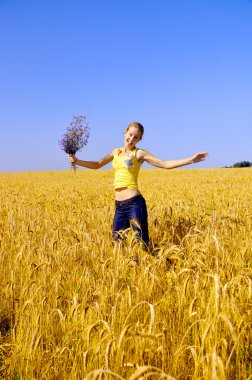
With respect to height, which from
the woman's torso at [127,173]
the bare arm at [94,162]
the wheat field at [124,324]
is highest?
the bare arm at [94,162]

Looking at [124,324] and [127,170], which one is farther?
[127,170]

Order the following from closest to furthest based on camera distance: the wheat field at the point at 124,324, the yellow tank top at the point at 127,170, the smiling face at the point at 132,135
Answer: the wheat field at the point at 124,324
the smiling face at the point at 132,135
the yellow tank top at the point at 127,170

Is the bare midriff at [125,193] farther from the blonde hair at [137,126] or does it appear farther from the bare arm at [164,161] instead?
the blonde hair at [137,126]

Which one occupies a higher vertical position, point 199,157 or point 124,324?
point 199,157

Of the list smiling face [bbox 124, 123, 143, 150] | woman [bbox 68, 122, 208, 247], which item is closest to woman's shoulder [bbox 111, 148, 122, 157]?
woman [bbox 68, 122, 208, 247]

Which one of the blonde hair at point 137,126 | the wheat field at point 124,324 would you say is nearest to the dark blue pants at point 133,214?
the wheat field at point 124,324

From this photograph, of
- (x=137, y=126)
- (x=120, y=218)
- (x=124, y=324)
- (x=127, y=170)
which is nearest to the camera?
(x=124, y=324)

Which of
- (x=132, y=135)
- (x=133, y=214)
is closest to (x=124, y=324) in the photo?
(x=133, y=214)

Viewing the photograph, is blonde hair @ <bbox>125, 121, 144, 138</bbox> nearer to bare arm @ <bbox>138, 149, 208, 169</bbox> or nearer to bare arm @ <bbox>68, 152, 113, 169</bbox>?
bare arm @ <bbox>138, 149, 208, 169</bbox>

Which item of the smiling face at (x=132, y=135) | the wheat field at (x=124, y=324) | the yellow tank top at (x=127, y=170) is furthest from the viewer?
the yellow tank top at (x=127, y=170)

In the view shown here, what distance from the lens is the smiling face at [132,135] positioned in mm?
4309

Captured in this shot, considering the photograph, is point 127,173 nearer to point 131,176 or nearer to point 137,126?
point 131,176

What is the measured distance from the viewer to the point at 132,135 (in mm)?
4312

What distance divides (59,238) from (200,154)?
6.11 feet
